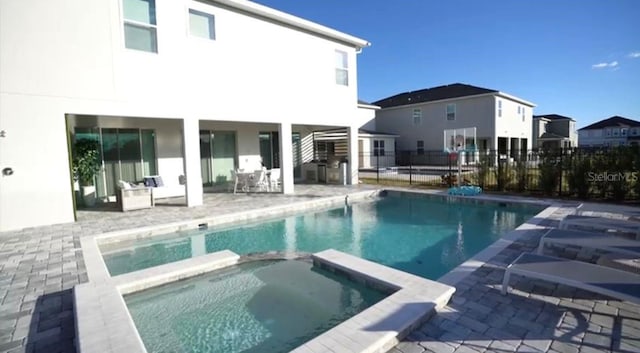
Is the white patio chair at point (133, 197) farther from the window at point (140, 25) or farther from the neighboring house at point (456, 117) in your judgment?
the neighboring house at point (456, 117)

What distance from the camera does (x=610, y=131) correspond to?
48.8 metres

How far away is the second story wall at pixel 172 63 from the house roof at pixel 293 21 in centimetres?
20

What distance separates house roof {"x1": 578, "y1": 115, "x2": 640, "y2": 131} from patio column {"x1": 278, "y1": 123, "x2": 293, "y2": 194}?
59344 millimetres

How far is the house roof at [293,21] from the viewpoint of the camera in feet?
34.3

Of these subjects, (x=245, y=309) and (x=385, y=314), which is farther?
(x=245, y=309)

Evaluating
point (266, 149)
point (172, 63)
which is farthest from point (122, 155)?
point (266, 149)

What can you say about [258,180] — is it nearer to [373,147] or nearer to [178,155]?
[178,155]

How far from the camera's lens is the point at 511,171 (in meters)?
12.1

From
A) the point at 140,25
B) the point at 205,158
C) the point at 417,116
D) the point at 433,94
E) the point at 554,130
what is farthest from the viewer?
the point at 554,130

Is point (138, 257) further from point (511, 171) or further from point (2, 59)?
point (511, 171)

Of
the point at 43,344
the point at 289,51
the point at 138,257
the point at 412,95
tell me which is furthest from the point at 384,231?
the point at 412,95

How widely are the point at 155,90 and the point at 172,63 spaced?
972 millimetres

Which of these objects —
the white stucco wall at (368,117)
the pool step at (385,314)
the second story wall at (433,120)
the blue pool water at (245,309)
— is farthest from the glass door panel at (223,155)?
the second story wall at (433,120)

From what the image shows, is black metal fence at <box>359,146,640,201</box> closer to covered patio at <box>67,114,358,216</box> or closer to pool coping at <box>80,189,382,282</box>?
pool coping at <box>80,189,382,282</box>
